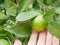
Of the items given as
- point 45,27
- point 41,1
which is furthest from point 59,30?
point 41,1

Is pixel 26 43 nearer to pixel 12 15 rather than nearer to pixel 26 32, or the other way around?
pixel 26 32

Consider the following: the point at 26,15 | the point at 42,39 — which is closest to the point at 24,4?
the point at 26,15

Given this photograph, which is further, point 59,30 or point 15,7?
point 15,7

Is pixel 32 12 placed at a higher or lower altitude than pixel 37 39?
higher

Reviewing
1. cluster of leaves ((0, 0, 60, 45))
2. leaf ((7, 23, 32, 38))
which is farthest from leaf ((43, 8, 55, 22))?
leaf ((7, 23, 32, 38))

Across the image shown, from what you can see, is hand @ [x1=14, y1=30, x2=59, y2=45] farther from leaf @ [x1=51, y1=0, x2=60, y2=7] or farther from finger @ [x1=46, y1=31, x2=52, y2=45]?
leaf @ [x1=51, y1=0, x2=60, y2=7]

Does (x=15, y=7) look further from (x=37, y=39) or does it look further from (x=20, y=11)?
(x=37, y=39)
